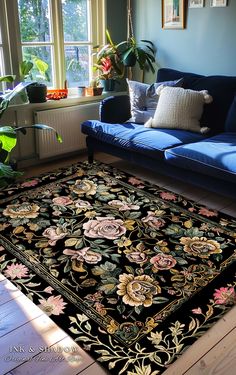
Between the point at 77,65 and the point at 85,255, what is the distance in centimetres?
260

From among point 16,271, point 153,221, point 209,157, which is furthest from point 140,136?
point 16,271

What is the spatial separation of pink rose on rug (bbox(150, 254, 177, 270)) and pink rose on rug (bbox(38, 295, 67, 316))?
1.96 ft

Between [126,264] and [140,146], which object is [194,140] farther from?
[126,264]

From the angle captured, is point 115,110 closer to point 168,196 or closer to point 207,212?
point 168,196

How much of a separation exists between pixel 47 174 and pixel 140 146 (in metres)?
1.01

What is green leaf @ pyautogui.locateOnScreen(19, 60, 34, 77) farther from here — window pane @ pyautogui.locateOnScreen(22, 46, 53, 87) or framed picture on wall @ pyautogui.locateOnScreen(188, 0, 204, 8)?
framed picture on wall @ pyautogui.locateOnScreen(188, 0, 204, 8)

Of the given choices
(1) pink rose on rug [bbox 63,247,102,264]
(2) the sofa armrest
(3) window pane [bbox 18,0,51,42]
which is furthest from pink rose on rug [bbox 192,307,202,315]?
(3) window pane [bbox 18,0,51,42]

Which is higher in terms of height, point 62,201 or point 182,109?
point 182,109

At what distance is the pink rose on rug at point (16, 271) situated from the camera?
204 cm

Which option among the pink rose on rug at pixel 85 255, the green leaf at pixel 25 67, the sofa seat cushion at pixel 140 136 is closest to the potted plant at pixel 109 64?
the sofa seat cushion at pixel 140 136

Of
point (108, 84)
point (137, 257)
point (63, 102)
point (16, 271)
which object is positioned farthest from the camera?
point (108, 84)

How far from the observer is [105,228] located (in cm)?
251

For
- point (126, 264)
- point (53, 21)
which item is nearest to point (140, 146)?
point (126, 264)

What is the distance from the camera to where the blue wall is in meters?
3.34
